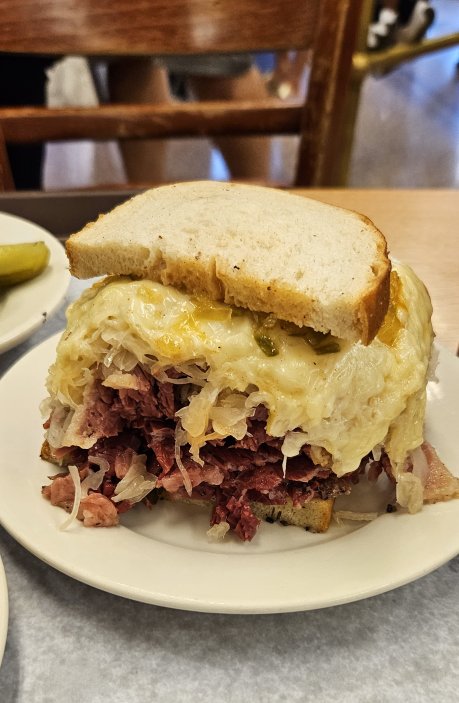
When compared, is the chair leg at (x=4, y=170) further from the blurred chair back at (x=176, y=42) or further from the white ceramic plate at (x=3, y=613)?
the white ceramic plate at (x=3, y=613)

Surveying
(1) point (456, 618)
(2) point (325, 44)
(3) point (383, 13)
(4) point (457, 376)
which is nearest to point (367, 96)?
(3) point (383, 13)

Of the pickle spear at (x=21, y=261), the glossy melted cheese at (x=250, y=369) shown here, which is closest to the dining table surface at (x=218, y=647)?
the glossy melted cheese at (x=250, y=369)

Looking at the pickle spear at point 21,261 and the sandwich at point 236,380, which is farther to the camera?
the pickle spear at point 21,261

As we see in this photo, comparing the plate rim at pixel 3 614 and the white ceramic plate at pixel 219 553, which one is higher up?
the plate rim at pixel 3 614

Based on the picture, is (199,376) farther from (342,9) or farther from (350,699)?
(342,9)

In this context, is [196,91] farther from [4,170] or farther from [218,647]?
[218,647]

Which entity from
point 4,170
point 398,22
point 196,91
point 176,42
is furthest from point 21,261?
point 398,22

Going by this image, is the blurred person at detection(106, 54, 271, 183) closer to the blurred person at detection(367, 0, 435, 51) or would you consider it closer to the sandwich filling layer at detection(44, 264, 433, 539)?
the blurred person at detection(367, 0, 435, 51)
